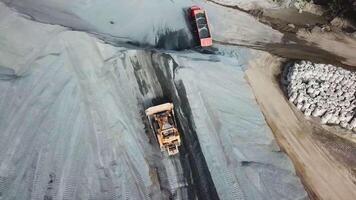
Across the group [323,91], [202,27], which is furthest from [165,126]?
[323,91]

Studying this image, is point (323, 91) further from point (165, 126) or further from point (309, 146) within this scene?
point (165, 126)

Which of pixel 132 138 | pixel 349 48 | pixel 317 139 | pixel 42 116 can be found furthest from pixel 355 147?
pixel 42 116

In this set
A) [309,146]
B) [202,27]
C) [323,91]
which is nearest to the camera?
[309,146]

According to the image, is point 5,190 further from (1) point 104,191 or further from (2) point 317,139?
(2) point 317,139

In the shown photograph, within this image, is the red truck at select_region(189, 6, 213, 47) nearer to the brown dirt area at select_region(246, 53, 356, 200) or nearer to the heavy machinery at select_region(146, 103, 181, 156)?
the brown dirt area at select_region(246, 53, 356, 200)

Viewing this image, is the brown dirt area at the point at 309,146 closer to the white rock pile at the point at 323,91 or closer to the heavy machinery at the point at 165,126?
the white rock pile at the point at 323,91

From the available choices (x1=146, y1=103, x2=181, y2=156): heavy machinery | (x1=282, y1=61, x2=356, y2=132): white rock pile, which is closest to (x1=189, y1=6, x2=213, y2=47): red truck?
(x1=282, y1=61, x2=356, y2=132): white rock pile

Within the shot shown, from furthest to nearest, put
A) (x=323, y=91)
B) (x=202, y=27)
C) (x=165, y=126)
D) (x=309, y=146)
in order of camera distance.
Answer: (x=202, y=27), (x=323, y=91), (x=309, y=146), (x=165, y=126)
